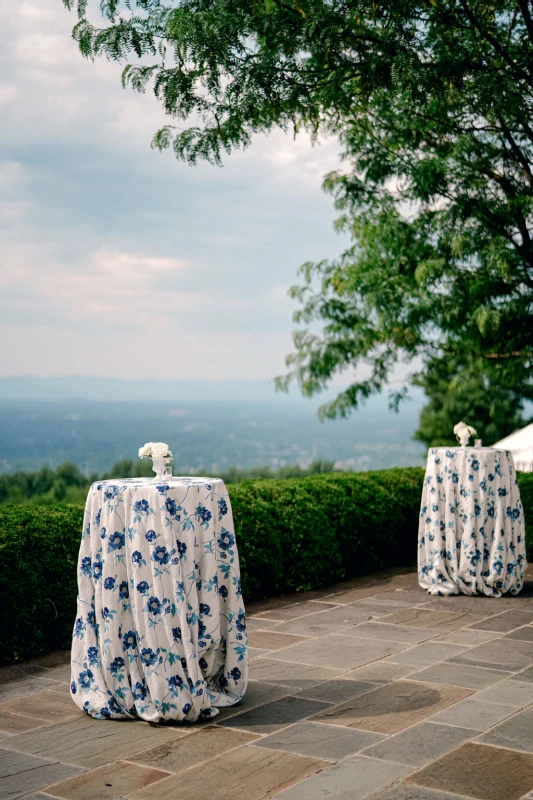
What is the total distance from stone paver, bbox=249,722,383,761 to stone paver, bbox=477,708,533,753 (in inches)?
18.5

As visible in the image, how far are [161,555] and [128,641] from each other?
1.48ft

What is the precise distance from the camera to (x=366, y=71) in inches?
229

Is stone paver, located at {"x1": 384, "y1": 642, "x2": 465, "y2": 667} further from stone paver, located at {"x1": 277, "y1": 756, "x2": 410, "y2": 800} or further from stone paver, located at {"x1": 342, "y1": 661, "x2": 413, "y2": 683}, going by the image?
stone paver, located at {"x1": 277, "y1": 756, "x2": 410, "y2": 800}

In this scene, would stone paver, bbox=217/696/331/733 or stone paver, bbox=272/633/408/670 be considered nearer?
stone paver, bbox=217/696/331/733

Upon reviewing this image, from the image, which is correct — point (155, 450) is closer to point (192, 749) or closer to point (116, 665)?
point (116, 665)

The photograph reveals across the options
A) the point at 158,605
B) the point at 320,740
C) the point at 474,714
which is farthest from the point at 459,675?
the point at 158,605

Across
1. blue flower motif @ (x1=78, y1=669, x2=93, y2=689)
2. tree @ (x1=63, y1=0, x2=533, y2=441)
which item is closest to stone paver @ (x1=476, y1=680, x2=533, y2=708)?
blue flower motif @ (x1=78, y1=669, x2=93, y2=689)

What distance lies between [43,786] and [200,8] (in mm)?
5039

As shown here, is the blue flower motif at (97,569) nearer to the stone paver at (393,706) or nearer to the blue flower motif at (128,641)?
the blue flower motif at (128,641)

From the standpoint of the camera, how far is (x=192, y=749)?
3459 mm

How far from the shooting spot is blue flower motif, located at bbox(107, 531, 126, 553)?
380 cm

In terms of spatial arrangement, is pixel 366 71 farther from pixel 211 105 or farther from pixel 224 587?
pixel 224 587

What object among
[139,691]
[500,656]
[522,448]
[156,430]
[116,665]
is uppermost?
[156,430]

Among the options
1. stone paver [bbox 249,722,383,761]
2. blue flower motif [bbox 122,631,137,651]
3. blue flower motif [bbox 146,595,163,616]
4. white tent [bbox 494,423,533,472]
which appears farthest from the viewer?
white tent [bbox 494,423,533,472]
